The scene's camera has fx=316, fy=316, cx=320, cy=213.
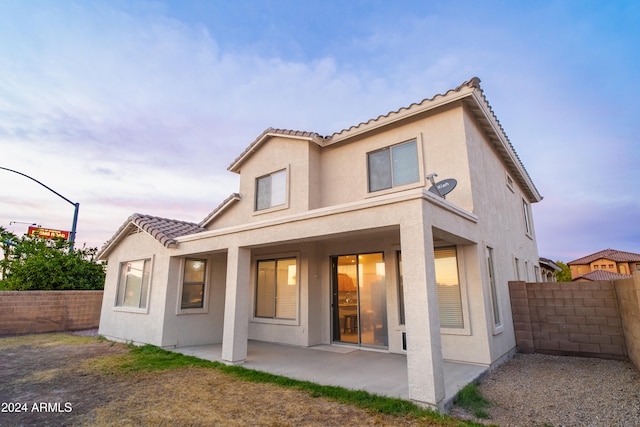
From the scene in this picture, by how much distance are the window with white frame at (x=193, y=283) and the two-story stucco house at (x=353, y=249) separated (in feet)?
0.11

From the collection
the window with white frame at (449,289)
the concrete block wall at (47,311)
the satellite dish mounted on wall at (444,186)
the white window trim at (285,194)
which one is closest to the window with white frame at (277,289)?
the white window trim at (285,194)


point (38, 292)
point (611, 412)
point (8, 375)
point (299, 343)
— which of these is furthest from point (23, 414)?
point (38, 292)

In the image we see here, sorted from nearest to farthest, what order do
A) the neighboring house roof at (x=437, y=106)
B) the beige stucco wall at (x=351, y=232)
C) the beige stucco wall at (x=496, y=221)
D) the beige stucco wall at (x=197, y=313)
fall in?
the beige stucco wall at (x=351, y=232)
the beige stucco wall at (x=496, y=221)
the neighboring house roof at (x=437, y=106)
the beige stucco wall at (x=197, y=313)

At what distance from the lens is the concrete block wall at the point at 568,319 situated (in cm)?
795

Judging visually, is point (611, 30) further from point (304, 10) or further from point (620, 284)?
point (304, 10)

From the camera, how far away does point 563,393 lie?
547cm

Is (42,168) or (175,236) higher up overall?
(42,168)

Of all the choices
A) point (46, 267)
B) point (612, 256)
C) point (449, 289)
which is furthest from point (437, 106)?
point (612, 256)

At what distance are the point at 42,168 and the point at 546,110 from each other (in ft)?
79.3

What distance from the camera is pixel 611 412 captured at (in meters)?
4.62

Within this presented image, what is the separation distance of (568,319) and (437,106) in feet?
22.0

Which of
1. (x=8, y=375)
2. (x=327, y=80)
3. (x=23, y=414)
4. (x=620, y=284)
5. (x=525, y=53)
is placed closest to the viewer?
(x=23, y=414)

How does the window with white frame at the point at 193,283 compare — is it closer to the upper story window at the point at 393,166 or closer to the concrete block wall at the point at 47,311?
the upper story window at the point at 393,166

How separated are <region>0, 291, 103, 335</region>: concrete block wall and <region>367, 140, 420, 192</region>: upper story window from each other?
13572 millimetres
